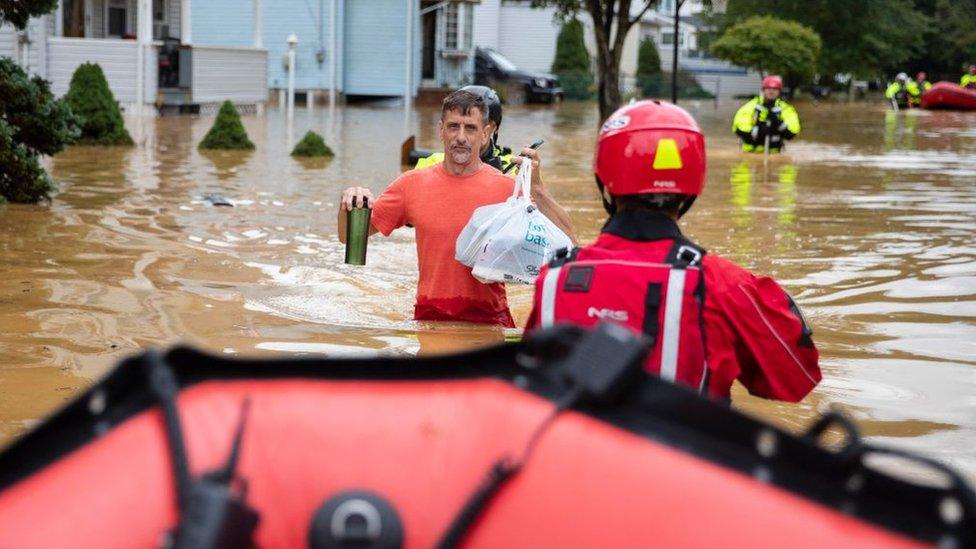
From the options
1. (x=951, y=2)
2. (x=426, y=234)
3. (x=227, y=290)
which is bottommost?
(x=227, y=290)

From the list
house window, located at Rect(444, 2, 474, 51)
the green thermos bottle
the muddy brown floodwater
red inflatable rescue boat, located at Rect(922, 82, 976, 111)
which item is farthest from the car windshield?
the green thermos bottle

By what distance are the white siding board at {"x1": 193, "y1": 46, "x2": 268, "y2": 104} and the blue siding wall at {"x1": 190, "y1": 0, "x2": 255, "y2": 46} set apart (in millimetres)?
7705

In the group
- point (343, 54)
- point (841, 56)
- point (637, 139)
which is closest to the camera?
point (637, 139)

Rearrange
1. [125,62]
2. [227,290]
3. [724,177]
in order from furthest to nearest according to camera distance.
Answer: [125,62]
[724,177]
[227,290]

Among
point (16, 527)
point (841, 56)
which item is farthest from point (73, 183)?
point (841, 56)

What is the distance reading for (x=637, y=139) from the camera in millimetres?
3924

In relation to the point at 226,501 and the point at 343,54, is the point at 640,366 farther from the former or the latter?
the point at 343,54

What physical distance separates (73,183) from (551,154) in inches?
433

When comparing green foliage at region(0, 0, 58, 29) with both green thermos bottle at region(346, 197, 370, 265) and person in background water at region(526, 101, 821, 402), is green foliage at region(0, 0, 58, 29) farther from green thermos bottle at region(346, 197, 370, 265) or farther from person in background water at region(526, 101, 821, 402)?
person in background water at region(526, 101, 821, 402)

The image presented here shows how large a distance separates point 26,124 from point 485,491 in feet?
43.0

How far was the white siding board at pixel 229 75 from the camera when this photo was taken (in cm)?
3441

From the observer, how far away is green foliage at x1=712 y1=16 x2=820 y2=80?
62.1 meters

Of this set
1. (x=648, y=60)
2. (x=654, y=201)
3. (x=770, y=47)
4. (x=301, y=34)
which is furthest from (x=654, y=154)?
(x=648, y=60)

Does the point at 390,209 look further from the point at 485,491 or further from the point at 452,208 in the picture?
the point at 485,491
